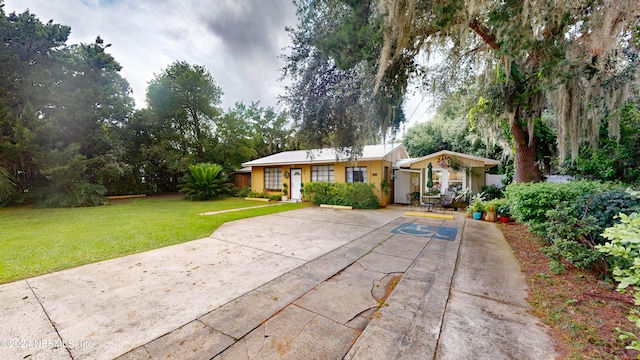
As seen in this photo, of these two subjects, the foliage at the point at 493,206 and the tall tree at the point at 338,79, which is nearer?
the tall tree at the point at 338,79

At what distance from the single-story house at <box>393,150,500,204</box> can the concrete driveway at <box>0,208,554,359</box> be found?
6199mm

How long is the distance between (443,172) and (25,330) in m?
12.6

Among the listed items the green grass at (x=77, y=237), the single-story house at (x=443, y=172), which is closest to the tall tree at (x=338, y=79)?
the green grass at (x=77, y=237)

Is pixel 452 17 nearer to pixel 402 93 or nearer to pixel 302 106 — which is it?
pixel 402 93

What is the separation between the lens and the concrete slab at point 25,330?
69.6 inches

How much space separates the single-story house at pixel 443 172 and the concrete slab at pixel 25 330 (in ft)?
35.7

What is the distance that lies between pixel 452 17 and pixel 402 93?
2110 mm

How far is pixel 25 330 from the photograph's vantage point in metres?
2.02

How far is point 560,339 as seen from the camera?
1.92m

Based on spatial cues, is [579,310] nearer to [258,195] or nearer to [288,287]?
[288,287]

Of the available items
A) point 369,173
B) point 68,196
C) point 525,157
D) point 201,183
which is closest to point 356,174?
point 369,173

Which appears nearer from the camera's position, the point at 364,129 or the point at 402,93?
the point at 402,93

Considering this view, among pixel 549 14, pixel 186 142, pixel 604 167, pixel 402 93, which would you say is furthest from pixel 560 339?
pixel 186 142

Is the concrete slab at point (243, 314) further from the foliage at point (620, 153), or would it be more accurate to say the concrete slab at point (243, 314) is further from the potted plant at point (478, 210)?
the foliage at point (620, 153)
